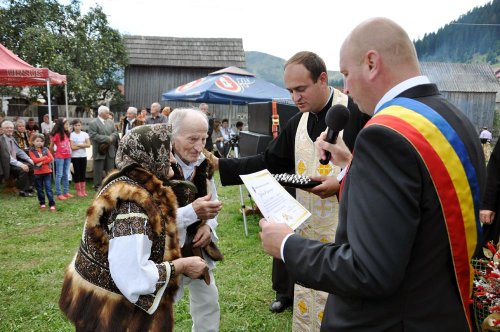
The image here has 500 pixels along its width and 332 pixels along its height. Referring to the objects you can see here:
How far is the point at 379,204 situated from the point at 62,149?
9677mm

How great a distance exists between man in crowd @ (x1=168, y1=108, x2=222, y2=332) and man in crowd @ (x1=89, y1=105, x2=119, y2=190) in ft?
26.2

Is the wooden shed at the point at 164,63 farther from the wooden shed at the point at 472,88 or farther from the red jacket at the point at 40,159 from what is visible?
the red jacket at the point at 40,159

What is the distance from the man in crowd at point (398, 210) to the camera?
1.21m

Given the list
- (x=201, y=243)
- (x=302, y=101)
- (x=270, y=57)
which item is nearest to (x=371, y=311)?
(x=201, y=243)

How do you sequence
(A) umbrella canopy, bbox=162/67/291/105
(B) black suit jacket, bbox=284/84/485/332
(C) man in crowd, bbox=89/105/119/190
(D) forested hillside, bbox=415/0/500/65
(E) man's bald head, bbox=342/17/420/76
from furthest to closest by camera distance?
(D) forested hillside, bbox=415/0/500/65
(A) umbrella canopy, bbox=162/67/291/105
(C) man in crowd, bbox=89/105/119/190
(E) man's bald head, bbox=342/17/420/76
(B) black suit jacket, bbox=284/84/485/332

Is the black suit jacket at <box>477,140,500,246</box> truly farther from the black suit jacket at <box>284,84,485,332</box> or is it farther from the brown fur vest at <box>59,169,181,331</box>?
the brown fur vest at <box>59,169,181,331</box>

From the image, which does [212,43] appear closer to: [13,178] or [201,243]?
[13,178]

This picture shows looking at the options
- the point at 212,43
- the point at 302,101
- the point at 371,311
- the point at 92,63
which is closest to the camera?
the point at 371,311

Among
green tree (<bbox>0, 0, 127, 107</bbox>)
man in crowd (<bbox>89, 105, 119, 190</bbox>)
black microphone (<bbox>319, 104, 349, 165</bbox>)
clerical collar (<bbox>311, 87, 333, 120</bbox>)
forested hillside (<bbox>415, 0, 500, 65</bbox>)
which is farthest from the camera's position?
green tree (<bbox>0, 0, 127, 107</bbox>)

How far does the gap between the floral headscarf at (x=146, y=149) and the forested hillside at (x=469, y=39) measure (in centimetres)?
1423

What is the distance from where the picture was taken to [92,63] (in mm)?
22297

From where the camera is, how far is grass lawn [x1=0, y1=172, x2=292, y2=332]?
4.16m

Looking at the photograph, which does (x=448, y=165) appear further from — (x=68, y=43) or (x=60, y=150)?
(x=68, y=43)

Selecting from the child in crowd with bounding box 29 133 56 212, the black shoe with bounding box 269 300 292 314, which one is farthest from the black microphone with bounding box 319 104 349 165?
the child in crowd with bounding box 29 133 56 212
